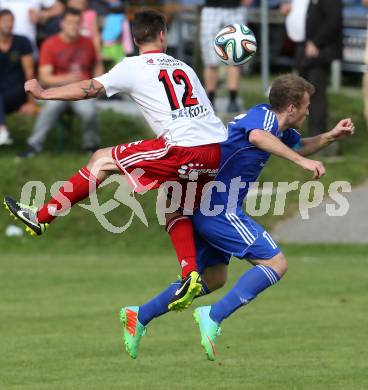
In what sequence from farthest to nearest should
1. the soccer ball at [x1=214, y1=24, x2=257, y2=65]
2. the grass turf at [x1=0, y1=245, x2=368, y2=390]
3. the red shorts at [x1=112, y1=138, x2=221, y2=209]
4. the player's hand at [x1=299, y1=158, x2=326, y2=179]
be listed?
the grass turf at [x1=0, y1=245, x2=368, y2=390], the soccer ball at [x1=214, y1=24, x2=257, y2=65], the red shorts at [x1=112, y1=138, x2=221, y2=209], the player's hand at [x1=299, y1=158, x2=326, y2=179]

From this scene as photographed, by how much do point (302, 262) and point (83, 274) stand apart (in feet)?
9.73

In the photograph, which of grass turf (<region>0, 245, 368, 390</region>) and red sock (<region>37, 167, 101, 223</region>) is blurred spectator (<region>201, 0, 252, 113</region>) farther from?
red sock (<region>37, 167, 101, 223</region>)

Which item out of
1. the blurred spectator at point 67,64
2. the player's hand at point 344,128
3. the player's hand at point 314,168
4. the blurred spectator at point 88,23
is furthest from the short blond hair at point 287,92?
the blurred spectator at point 88,23

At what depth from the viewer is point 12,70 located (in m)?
19.1

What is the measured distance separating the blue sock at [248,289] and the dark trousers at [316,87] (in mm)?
10392

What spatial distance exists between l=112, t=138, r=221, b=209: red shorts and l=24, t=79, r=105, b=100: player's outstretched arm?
0.47m

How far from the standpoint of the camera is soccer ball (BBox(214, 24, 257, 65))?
10094 millimetres

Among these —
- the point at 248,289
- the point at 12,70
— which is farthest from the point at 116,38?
the point at 248,289

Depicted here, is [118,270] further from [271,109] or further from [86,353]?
[271,109]

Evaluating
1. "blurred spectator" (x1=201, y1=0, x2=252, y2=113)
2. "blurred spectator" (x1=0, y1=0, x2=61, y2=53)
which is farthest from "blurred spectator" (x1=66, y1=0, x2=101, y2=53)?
"blurred spectator" (x1=201, y1=0, x2=252, y2=113)

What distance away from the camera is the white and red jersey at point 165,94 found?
9.55 meters

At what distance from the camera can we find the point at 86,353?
37.3 ft

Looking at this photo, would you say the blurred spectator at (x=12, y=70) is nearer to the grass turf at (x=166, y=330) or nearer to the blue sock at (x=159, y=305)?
the grass turf at (x=166, y=330)

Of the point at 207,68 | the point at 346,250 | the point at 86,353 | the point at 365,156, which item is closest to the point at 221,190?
the point at 86,353
